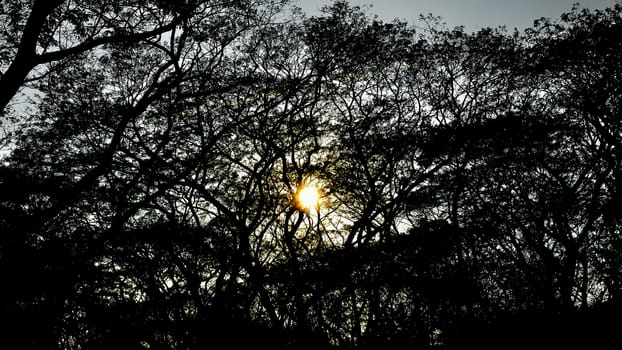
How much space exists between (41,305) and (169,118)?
5.28 m

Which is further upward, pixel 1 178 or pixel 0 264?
pixel 1 178

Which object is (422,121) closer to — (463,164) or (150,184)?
(463,164)

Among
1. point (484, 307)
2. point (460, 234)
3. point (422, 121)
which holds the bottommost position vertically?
point (484, 307)

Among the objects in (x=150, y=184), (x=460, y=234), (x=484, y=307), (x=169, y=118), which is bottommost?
(x=484, y=307)

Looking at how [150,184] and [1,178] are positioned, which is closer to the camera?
[1,178]

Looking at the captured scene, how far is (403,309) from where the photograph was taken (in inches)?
512

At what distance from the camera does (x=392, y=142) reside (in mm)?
13461

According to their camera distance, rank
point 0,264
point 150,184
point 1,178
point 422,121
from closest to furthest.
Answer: point 0,264, point 1,178, point 150,184, point 422,121

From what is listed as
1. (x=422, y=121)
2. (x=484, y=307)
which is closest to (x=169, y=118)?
(x=422, y=121)

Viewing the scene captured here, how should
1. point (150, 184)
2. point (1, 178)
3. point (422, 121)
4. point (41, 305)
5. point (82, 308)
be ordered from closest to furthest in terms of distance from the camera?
point (41, 305)
point (82, 308)
point (1, 178)
point (150, 184)
point (422, 121)

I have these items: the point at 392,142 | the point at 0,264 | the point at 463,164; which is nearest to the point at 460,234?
the point at 463,164

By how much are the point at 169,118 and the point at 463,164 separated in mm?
9005

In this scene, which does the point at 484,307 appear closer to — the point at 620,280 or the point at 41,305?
the point at 620,280

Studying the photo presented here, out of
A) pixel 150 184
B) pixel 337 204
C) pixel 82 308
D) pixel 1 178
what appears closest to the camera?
pixel 82 308
